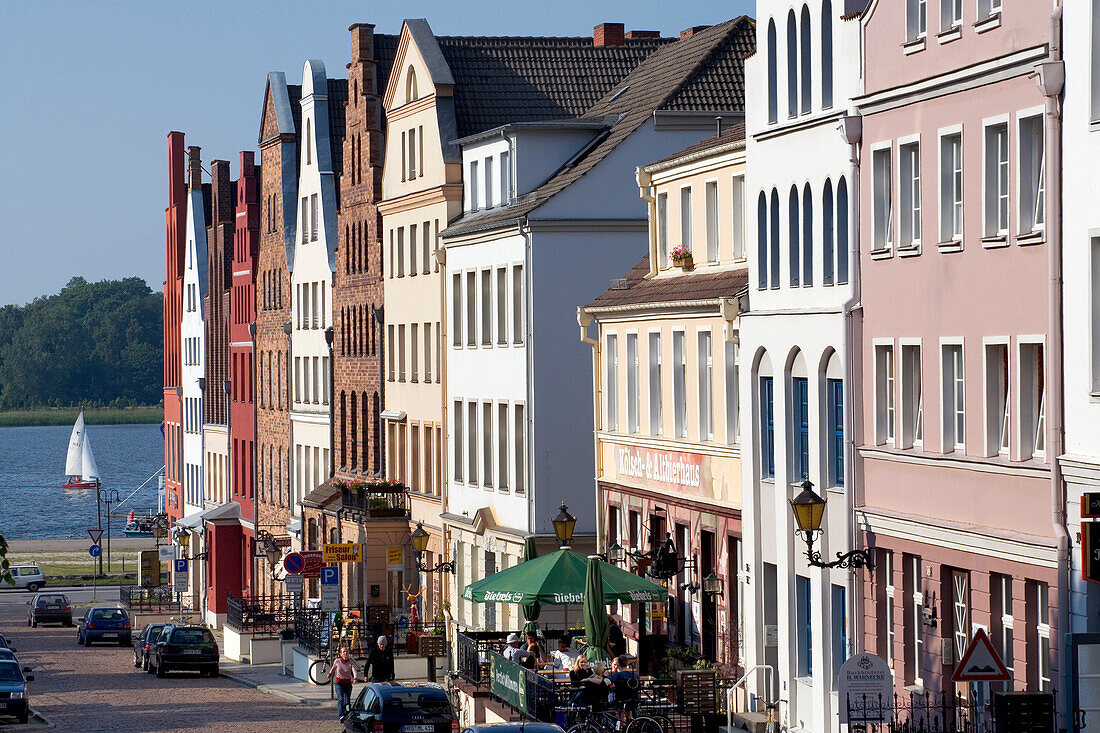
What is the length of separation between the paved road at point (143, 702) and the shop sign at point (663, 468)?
7.42 m

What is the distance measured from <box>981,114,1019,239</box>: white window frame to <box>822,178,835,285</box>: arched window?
5.47m

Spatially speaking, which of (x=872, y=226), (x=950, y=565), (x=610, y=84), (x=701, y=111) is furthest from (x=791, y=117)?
(x=610, y=84)

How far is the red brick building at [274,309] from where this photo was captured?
72062 mm

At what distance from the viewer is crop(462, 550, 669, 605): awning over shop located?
114ft

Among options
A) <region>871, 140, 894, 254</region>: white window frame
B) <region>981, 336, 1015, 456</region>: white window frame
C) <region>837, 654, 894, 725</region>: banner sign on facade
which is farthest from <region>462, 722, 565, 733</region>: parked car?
<region>871, 140, 894, 254</region>: white window frame

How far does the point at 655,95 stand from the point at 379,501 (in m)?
15.9

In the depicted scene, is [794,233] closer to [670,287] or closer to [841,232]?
[841,232]

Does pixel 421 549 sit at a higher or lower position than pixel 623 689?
higher

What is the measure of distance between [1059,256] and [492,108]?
31609 mm

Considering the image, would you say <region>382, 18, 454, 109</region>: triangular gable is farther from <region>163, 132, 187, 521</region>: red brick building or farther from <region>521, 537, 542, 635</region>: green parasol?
<region>163, 132, 187, 521</region>: red brick building

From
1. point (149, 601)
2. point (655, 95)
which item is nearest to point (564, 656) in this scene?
point (655, 95)

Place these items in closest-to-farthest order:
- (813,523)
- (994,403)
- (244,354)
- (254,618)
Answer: (994,403) < (813,523) < (254,618) < (244,354)

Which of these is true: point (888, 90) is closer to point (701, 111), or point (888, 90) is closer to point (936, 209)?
point (936, 209)

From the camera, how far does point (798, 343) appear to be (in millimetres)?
32156
